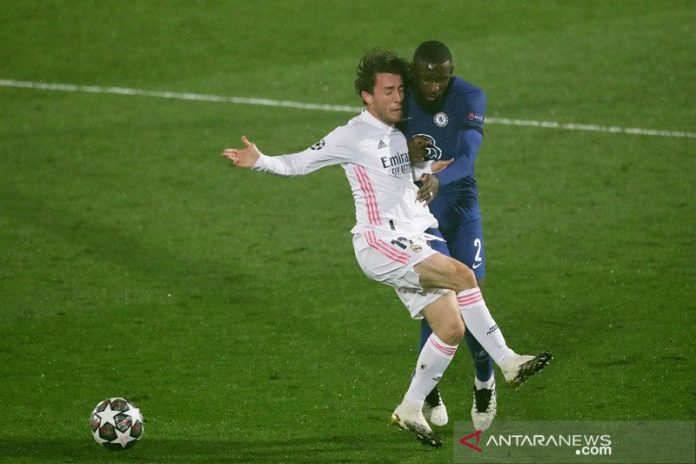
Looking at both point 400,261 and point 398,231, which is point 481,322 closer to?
point 400,261

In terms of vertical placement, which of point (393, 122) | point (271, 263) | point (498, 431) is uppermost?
point (393, 122)

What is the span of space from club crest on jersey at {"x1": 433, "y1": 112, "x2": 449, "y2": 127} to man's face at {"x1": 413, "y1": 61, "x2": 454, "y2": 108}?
0.10m

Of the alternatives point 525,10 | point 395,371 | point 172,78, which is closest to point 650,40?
point 525,10

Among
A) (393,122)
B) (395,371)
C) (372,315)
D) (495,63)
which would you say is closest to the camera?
(393,122)

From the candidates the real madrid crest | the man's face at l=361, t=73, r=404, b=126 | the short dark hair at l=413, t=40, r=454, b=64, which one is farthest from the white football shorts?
the short dark hair at l=413, t=40, r=454, b=64

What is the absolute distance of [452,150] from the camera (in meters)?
6.95

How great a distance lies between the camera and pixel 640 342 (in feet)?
26.8

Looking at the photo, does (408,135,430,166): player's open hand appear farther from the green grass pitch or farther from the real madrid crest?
the green grass pitch

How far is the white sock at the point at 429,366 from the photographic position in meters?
6.54

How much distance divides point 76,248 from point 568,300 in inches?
151

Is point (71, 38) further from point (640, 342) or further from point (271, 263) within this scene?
point (640, 342)

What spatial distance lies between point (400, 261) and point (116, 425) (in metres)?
1.71

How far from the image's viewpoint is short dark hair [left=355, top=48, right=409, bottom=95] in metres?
6.66

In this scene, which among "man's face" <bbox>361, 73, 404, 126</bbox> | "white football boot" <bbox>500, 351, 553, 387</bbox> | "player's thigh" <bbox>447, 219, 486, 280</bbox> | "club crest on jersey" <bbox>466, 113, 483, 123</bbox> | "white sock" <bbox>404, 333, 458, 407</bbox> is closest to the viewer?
"white football boot" <bbox>500, 351, 553, 387</bbox>
